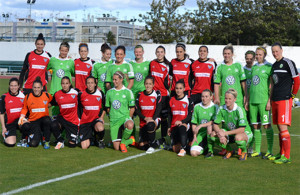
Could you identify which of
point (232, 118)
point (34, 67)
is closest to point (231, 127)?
point (232, 118)

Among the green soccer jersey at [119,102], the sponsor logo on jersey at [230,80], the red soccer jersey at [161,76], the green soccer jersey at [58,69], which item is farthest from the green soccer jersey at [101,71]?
the sponsor logo on jersey at [230,80]

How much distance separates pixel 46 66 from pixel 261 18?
45.5 m

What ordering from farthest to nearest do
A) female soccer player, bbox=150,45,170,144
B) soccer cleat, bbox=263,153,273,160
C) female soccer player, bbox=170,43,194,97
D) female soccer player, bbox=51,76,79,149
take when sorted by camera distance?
female soccer player, bbox=150,45,170,144 → female soccer player, bbox=170,43,194,97 → female soccer player, bbox=51,76,79,149 → soccer cleat, bbox=263,153,273,160

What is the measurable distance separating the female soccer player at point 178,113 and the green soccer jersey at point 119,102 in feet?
2.53

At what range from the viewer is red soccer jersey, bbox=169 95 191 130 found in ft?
25.5

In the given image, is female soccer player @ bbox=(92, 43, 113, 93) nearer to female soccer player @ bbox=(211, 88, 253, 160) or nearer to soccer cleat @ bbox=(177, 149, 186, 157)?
soccer cleat @ bbox=(177, 149, 186, 157)

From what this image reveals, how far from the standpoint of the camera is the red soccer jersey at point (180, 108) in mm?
7762

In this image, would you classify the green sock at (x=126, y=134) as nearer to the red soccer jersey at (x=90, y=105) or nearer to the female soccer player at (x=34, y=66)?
the red soccer jersey at (x=90, y=105)

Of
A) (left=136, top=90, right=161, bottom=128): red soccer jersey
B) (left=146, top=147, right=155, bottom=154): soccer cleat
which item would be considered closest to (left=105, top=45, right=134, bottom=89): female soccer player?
(left=136, top=90, right=161, bottom=128): red soccer jersey

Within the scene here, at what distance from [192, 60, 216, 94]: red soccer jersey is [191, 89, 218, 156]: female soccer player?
0.65 m

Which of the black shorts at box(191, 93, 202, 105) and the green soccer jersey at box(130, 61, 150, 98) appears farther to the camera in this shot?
the green soccer jersey at box(130, 61, 150, 98)

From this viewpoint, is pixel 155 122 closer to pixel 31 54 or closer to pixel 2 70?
pixel 31 54

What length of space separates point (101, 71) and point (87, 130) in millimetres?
1403

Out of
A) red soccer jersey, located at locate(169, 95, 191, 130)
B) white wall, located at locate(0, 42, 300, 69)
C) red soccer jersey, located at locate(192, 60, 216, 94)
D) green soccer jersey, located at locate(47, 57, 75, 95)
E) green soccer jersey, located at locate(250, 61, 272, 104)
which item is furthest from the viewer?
white wall, located at locate(0, 42, 300, 69)
